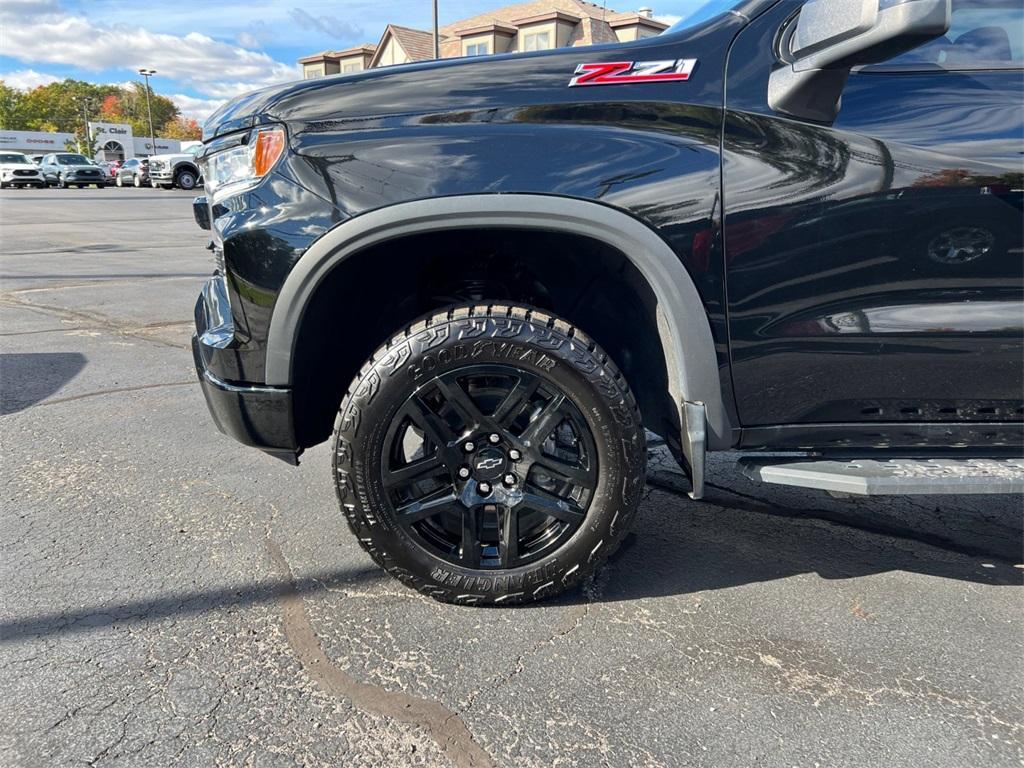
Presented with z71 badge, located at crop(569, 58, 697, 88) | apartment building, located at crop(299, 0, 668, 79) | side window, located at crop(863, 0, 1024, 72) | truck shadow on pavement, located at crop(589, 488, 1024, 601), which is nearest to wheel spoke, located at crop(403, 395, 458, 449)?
truck shadow on pavement, located at crop(589, 488, 1024, 601)

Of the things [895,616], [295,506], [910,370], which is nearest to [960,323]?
[910,370]

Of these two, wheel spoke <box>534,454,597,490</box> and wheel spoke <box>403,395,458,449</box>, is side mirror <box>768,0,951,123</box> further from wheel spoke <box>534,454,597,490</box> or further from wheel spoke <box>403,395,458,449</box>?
wheel spoke <box>403,395,458,449</box>

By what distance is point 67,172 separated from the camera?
37.0 meters

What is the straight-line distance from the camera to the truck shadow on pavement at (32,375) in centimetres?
438

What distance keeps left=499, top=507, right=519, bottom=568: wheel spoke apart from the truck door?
80 cm

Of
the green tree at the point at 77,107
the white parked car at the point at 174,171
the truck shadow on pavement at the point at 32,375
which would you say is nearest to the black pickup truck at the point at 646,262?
the truck shadow on pavement at the point at 32,375

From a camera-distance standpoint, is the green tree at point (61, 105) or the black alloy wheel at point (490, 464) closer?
the black alloy wheel at point (490, 464)

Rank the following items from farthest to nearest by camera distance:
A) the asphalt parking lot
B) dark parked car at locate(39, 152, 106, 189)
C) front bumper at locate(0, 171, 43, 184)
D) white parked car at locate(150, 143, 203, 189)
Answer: dark parked car at locate(39, 152, 106, 189) < front bumper at locate(0, 171, 43, 184) < white parked car at locate(150, 143, 203, 189) < the asphalt parking lot

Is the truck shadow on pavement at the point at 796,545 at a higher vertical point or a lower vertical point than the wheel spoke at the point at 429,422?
lower

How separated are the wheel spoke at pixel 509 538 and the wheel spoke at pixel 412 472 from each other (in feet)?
0.83

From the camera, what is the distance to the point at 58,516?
2.98 meters

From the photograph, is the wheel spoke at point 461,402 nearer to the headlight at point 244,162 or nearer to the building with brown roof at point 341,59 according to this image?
the headlight at point 244,162

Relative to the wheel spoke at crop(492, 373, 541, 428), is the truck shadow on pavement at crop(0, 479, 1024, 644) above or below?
below

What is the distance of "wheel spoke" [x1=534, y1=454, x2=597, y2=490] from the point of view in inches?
90.0
